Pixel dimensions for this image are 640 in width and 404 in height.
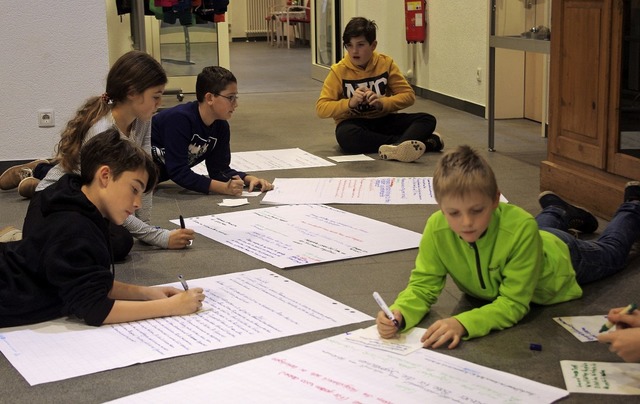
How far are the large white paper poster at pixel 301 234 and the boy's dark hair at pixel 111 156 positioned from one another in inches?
26.2

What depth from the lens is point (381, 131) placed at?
477cm

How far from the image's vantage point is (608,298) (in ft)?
7.74

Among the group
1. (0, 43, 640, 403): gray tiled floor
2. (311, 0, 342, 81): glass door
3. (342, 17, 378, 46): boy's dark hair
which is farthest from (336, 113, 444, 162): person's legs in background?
(311, 0, 342, 81): glass door

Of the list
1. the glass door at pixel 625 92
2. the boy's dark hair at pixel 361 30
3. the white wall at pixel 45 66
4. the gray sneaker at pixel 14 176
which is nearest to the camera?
the glass door at pixel 625 92

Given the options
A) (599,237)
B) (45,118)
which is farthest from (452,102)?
(599,237)

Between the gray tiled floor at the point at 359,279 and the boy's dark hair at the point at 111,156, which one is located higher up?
the boy's dark hair at the point at 111,156

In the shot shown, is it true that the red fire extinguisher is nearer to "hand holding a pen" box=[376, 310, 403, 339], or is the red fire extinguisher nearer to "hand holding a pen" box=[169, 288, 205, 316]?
"hand holding a pen" box=[169, 288, 205, 316]

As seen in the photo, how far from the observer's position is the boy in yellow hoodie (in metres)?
4.60

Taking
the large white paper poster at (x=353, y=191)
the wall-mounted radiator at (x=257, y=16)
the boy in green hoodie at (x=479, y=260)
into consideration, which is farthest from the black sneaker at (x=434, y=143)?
the wall-mounted radiator at (x=257, y=16)

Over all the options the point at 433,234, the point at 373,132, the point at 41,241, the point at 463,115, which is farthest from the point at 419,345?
the point at 463,115

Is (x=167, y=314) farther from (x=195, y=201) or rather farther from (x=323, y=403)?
(x=195, y=201)

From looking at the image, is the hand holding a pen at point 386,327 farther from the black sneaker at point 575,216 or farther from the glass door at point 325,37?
the glass door at point 325,37

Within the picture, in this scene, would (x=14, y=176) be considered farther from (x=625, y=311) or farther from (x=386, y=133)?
(x=625, y=311)

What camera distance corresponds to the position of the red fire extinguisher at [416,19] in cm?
689
